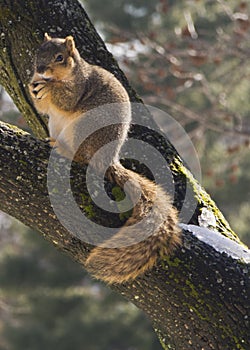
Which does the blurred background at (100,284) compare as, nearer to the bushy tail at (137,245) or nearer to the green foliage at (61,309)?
the green foliage at (61,309)

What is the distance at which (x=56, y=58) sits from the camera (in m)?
3.56

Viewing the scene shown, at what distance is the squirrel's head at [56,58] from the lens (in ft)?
11.2

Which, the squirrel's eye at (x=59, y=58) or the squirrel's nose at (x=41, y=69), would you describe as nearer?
the squirrel's nose at (x=41, y=69)

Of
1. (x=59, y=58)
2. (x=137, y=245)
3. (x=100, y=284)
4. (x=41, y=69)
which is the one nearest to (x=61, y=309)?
(x=100, y=284)

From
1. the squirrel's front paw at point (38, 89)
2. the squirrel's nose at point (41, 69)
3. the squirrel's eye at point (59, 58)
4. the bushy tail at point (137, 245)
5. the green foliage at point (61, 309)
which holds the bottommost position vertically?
the green foliage at point (61, 309)

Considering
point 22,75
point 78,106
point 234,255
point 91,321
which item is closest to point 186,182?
point 234,255

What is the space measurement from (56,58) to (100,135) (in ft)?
1.75

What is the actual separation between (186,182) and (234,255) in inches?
18.8

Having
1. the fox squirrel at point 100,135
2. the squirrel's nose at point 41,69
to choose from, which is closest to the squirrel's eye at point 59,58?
the fox squirrel at point 100,135

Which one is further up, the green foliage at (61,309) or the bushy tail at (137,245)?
the bushy tail at (137,245)

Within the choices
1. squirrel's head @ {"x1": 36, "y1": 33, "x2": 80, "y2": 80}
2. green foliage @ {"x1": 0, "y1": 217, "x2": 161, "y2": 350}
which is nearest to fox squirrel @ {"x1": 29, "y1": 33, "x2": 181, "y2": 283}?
squirrel's head @ {"x1": 36, "y1": 33, "x2": 80, "y2": 80}

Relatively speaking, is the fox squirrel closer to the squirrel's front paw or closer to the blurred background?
the squirrel's front paw

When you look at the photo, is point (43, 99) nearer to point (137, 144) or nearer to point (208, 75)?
point (137, 144)

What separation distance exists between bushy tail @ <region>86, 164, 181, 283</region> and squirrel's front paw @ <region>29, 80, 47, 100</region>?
3.04 ft
